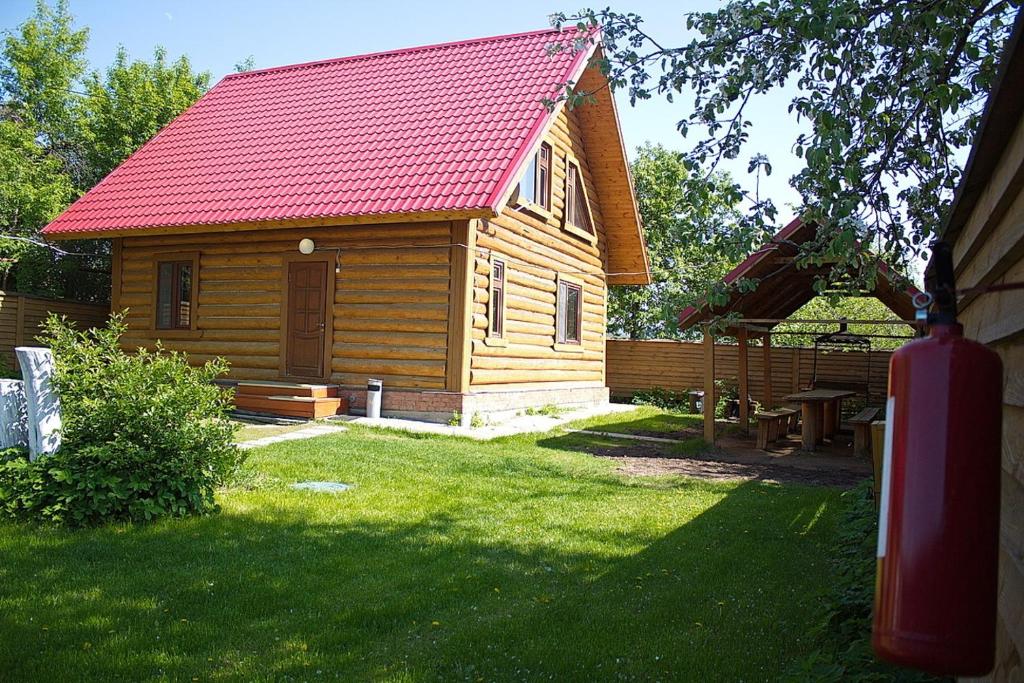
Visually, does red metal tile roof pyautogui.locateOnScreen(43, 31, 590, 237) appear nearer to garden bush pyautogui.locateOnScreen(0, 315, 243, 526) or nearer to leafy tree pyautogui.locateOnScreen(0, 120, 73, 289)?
garden bush pyautogui.locateOnScreen(0, 315, 243, 526)

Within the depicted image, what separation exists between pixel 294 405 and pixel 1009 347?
1185 centimetres

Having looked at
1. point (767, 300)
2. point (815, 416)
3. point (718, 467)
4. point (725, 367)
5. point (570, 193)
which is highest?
point (570, 193)

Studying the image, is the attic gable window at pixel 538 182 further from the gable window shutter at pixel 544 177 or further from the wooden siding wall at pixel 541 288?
the wooden siding wall at pixel 541 288

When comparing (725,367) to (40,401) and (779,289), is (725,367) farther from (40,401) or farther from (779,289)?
(40,401)

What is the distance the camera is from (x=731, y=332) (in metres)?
15.1

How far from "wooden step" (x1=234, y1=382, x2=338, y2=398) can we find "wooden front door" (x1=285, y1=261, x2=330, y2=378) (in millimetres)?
587

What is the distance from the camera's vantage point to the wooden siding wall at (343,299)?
43.6 feet

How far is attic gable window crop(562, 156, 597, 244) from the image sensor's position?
17547mm

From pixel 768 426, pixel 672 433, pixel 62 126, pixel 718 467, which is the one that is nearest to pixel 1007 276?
pixel 718 467

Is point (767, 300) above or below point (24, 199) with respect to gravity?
below

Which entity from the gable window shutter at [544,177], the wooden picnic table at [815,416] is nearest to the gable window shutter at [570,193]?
the gable window shutter at [544,177]

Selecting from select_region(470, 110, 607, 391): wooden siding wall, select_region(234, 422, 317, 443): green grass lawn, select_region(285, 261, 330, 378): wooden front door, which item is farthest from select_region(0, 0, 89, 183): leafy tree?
select_region(234, 422, 317, 443): green grass lawn

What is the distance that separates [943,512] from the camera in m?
1.18

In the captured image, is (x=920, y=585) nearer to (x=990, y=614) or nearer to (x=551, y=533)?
(x=990, y=614)
